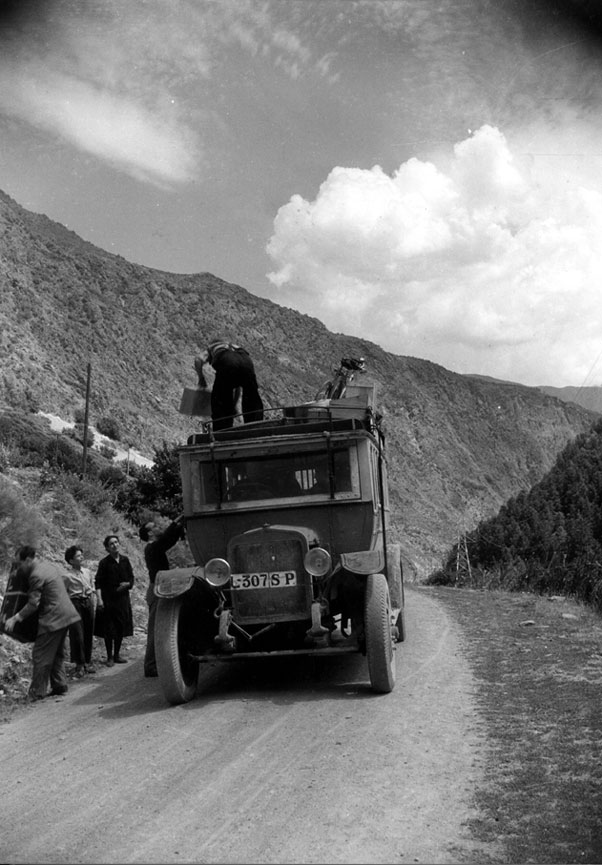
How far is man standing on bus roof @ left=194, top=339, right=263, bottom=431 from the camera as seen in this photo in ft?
31.7

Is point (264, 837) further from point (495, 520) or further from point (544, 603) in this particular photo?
point (495, 520)

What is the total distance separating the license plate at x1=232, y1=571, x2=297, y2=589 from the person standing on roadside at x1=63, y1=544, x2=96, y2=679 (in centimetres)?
295

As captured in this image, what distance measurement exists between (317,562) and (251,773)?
8.68 feet

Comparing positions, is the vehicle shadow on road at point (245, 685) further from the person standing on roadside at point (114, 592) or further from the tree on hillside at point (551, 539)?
the tree on hillside at point (551, 539)

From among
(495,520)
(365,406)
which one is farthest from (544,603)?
(495,520)

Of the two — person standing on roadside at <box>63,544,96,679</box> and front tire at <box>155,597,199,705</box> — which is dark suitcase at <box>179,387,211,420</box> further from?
front tire at <box>155,597,199,705</box>

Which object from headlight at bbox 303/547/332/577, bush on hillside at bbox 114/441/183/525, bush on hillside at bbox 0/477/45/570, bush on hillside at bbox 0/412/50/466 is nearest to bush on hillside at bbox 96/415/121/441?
bush on hillside at bbox 0/412/50/466

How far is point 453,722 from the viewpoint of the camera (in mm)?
6992

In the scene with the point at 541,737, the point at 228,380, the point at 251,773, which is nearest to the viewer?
the point at 251,773

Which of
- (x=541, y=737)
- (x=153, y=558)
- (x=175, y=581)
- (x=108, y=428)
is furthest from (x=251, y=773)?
(x=108, y=428)

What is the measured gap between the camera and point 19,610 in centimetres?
877

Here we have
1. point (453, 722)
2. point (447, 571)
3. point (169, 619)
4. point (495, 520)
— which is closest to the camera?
point (453, 722)

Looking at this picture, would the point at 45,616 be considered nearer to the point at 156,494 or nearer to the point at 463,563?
the point at 156,494

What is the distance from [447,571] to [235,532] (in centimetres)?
2327
